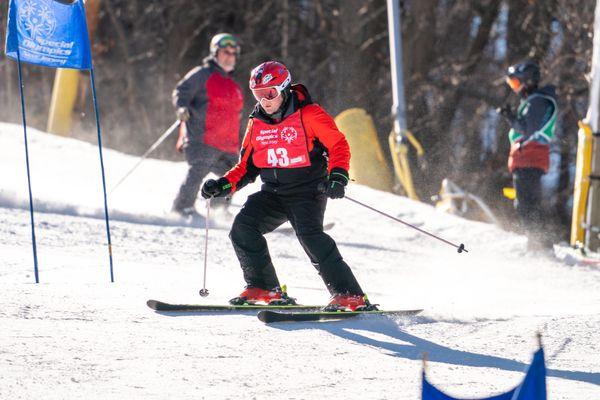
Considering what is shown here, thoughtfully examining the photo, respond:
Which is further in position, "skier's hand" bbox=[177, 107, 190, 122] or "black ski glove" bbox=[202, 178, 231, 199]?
"skier's hand" bbox=[177, 107, 190, 122]

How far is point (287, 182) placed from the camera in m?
5.77

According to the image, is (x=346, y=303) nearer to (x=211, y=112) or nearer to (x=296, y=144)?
(x=296, y=144)

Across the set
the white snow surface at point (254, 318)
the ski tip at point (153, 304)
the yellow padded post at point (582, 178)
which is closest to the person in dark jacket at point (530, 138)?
the white snow surface at point (254, 318)

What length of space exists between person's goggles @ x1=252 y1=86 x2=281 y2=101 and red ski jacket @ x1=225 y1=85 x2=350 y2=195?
0.10 metres

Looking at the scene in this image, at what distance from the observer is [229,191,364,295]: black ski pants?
571 centimetres

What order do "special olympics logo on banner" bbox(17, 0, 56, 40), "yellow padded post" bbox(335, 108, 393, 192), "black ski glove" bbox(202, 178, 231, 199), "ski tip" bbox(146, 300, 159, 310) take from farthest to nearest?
1. "yellow padded post" bbox(335, 108, 393, 192)
2. "special olympics logo on banner" bbox(17, 0, 56, 40)
3. "black ski glove" bbox(202, 178, 231, 199)
4. "ski tip" bbox(146, 300, 159, 310)

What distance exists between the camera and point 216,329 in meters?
5.21

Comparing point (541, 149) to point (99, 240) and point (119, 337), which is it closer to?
point (99, 240)

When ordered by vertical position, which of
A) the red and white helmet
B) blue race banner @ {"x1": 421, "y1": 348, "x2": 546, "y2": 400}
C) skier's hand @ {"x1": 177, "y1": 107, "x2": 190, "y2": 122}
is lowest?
blue race banner @ {"x1": 421, "y1": 348, "x2": 546, "y2": 400}

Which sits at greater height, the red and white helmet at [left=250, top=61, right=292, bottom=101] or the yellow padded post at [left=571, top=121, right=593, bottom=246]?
the red and white helmet at [left=250, top=61, right=292, bottom=101]

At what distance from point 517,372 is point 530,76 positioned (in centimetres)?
519

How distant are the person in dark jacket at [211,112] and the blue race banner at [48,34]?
279cm

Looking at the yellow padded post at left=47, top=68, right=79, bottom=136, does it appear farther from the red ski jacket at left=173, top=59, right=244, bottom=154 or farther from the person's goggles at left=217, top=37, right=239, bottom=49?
the person's goggles at left=217, top=37, right=239, bottom=49

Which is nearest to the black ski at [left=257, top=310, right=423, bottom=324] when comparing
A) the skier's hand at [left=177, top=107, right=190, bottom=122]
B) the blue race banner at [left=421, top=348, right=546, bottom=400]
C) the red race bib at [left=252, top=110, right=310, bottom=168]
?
the red race bib at [left=252, top=110, right=310, bottom=168]
